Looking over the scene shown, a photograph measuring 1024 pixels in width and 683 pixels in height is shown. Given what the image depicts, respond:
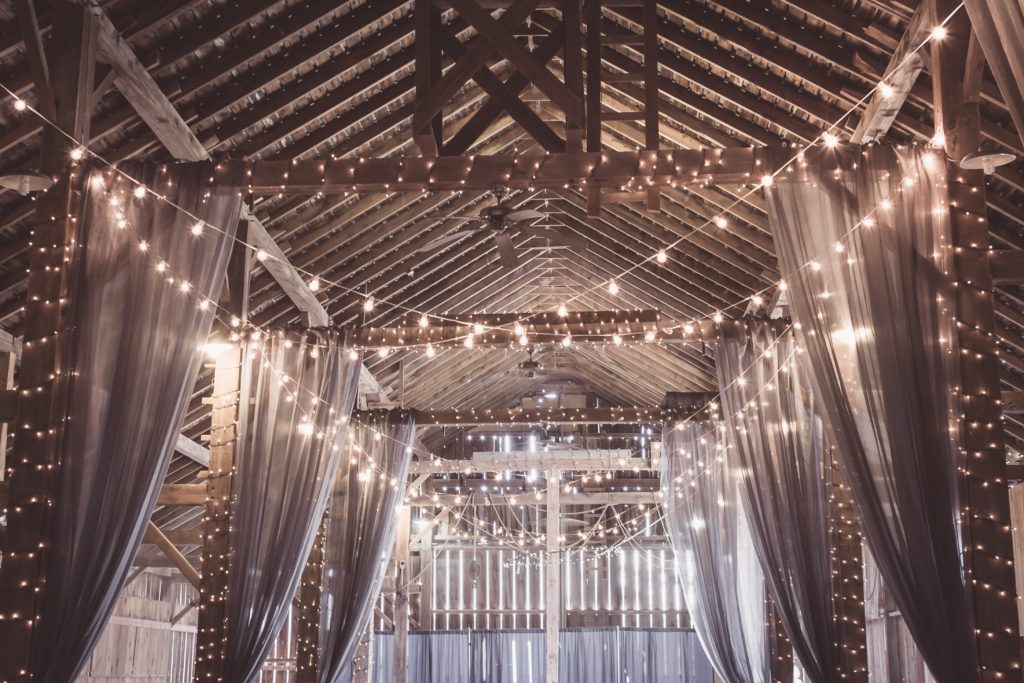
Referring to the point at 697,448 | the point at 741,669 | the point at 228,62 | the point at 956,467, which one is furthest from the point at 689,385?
the point at 956,467

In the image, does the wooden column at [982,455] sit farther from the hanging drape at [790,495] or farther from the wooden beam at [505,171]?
the hanging drape at [790,495]

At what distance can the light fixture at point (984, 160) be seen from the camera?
470 centimetres

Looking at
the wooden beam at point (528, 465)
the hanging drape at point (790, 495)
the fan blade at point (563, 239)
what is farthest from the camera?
the wooden beam at point (528, 465)

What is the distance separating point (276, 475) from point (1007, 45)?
5.08 m

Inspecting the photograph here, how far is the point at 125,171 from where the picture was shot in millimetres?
5262

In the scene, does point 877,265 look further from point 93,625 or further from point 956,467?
point 93,625

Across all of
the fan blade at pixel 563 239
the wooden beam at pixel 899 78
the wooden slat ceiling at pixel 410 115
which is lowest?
the wooden beam at pixel 899 78

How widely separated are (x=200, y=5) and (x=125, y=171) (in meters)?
1.69

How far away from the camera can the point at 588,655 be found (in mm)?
17641

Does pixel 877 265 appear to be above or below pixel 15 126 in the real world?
below

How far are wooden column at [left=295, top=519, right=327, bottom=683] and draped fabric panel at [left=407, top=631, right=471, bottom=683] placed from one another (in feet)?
30.7

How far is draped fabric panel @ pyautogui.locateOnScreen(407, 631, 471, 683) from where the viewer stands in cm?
1739

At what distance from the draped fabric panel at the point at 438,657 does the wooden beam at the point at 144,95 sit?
39.4 feet

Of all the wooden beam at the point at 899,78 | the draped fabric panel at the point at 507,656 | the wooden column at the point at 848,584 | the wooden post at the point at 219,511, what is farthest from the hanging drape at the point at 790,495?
the draped fabric panel at the point at 507,656
